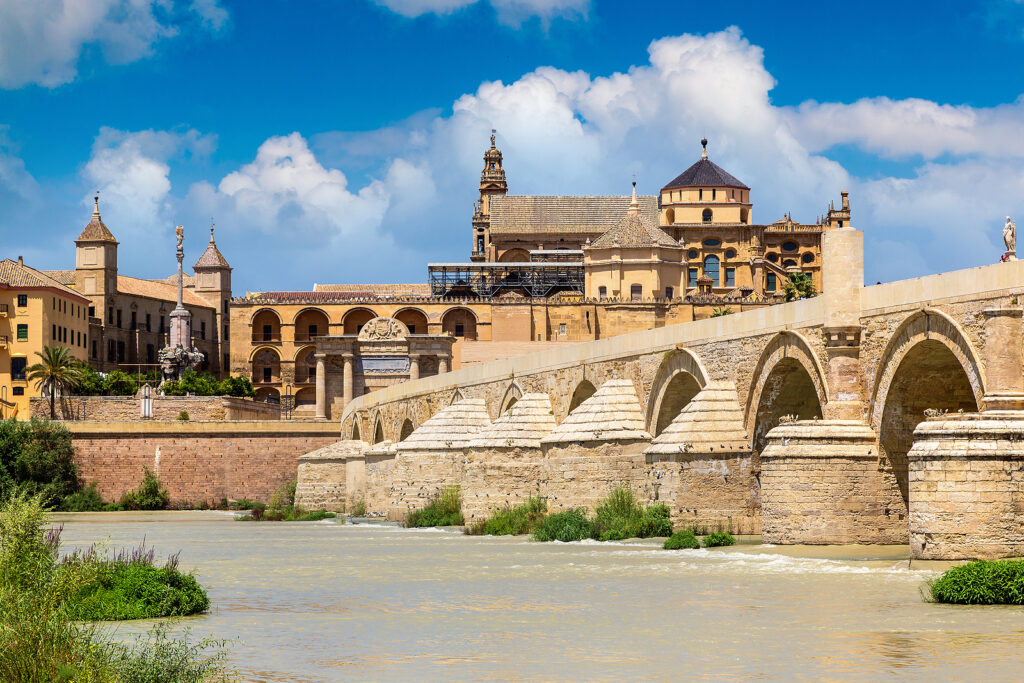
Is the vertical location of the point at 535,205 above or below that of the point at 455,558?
above

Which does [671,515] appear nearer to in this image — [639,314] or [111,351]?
[639,314]

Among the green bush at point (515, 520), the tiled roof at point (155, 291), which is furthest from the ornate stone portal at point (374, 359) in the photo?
the green bush at point (515, 520)

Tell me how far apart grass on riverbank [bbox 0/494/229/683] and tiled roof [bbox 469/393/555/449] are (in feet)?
73.9

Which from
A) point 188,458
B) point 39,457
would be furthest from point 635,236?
point 39,457

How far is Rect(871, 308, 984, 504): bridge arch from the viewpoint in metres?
23.2

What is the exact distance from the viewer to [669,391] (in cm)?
3209

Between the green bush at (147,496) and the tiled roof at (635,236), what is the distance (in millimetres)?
38040

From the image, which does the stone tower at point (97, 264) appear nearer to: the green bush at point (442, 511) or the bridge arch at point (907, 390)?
the green bush at point (442, 511)

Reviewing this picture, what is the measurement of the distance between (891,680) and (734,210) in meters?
94.0

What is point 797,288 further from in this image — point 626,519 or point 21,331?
point 626,519

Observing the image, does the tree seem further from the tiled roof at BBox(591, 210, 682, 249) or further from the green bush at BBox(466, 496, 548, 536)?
the green bush at BBox(466, 496, 548, 536)

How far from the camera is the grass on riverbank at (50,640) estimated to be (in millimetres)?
10602

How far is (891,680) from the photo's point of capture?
40.5 feet

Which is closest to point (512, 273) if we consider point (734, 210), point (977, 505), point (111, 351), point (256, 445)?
point (734, 210)
